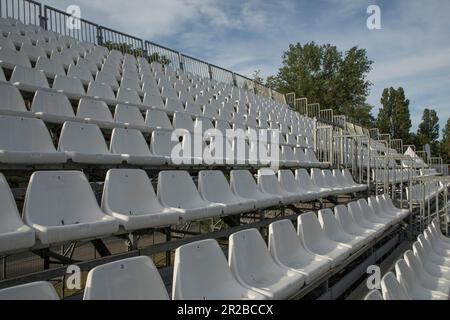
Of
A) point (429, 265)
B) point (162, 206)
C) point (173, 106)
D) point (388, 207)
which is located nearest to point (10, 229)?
point (162, 206)

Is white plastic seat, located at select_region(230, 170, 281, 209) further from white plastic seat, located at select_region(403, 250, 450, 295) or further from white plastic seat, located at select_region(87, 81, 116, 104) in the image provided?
white plastic seat, located at select_region(87, 81, 116, 104)

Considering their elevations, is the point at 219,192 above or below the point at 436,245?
above

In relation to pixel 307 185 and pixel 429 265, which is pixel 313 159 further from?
pixel 429 265

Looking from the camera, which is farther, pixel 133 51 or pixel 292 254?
pixel 133 51

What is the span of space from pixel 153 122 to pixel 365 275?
9.39 ft

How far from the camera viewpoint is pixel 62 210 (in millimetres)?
2199

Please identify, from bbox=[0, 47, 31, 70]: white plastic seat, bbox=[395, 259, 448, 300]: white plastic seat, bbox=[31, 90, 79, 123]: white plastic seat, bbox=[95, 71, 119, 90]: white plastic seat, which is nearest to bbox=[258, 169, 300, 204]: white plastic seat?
bbox=[395, 259, 448, 300]: white plastic seat

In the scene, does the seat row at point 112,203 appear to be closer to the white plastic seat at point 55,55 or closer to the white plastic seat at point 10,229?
the white plastic seat at point 10,229

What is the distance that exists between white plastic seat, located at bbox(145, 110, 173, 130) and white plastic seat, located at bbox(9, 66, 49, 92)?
1.15 metres

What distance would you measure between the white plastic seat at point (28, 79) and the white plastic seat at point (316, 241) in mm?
3007

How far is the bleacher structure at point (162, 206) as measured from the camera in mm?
1880

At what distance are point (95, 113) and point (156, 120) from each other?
2.78 feet

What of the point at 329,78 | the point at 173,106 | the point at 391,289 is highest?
the point at 329,78

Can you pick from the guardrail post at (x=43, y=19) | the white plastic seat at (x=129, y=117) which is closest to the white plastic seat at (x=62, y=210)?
the white plastic seat at (x=129, y=117)
